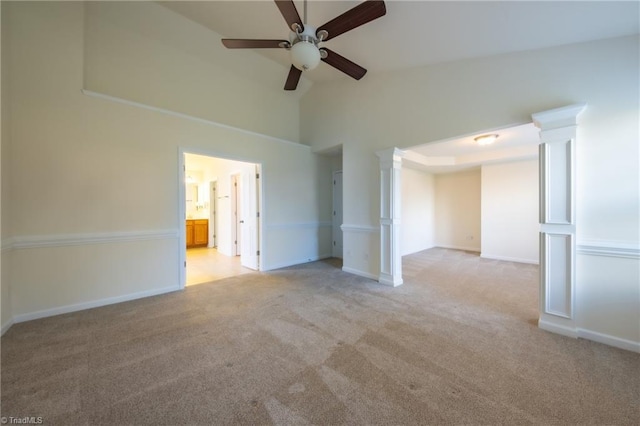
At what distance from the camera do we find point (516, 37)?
89.1 inches

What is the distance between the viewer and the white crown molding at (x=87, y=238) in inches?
97.6

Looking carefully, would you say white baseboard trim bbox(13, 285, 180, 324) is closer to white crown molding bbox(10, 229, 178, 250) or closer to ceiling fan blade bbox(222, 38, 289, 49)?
white crown molding bbox(10, 229, 178, 250)

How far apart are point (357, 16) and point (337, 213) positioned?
410 cm

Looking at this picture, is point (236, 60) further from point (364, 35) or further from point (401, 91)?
point (401, 91)

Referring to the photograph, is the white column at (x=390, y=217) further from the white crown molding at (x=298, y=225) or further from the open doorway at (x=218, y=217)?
the open doorway at (x=218, y=217)

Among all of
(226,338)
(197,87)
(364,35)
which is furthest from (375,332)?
(197,87)

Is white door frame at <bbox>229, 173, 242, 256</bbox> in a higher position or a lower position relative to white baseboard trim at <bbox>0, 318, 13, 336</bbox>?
higher

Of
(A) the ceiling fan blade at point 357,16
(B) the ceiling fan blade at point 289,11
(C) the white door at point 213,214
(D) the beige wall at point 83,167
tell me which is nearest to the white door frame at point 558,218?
(A) the ceiling fan blade at point 357,16

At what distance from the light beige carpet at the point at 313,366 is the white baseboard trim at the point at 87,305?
0.11 meters

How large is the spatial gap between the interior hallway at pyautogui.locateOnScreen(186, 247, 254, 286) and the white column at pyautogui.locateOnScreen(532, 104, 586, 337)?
14.0 feet

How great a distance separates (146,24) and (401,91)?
3804 millimetres

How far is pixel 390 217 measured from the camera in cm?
360

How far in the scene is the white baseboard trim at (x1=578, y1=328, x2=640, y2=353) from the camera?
77.2 inches

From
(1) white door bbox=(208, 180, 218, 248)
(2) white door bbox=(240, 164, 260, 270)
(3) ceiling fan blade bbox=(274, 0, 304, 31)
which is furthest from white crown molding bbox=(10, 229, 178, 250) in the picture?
(1) white door bbox=(208, 180, 218, 248)
